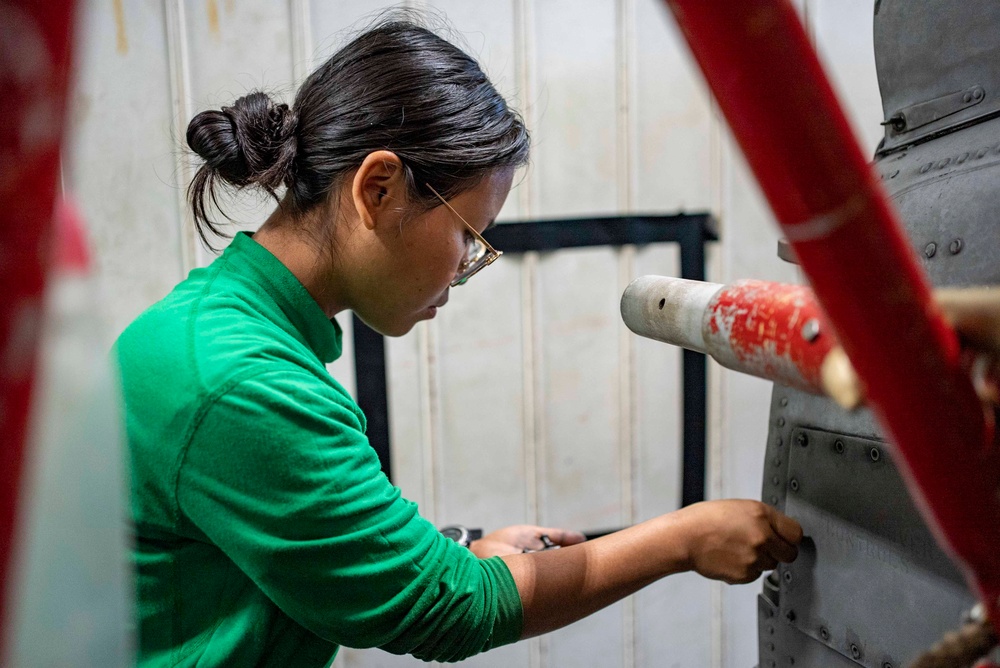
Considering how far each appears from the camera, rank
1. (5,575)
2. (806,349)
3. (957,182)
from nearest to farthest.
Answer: (5,575) < (806,349) < (957,182)

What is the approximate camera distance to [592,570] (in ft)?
2.75

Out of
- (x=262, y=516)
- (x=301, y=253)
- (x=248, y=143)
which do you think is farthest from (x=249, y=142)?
(x=262, y=516)

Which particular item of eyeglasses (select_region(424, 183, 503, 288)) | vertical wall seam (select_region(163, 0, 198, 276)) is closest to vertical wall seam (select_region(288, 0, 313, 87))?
vertical wall seam (select_region(163, 0, 198, 276))

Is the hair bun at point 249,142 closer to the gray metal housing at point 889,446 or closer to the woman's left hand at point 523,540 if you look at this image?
the woman's left hand at point 523,540

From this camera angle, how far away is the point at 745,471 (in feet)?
6.39

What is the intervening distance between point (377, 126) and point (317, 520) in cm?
45

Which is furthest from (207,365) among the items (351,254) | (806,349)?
(806,349)

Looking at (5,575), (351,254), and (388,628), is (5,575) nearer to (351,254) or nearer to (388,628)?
(388,628)

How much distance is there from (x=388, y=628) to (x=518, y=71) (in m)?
1.36

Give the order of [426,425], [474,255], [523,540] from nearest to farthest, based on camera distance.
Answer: [474,255]
[523,540]
[426,425]

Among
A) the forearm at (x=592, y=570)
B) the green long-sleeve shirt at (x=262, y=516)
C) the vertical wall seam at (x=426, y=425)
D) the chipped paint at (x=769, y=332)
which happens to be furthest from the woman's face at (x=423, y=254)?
the vertical wall seam at (x=426, y=425)

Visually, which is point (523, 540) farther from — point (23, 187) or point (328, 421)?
point (23, 187)

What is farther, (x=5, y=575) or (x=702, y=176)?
(x=702, y=176)

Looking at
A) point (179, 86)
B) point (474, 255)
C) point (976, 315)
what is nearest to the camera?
point (976, 315)
